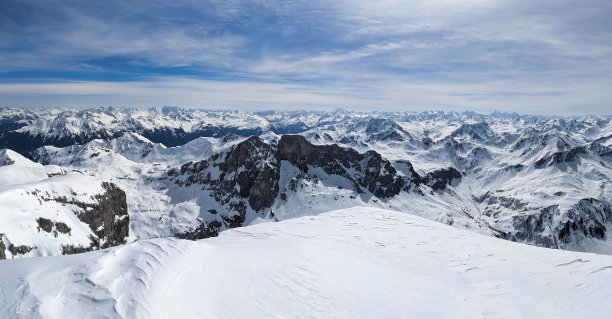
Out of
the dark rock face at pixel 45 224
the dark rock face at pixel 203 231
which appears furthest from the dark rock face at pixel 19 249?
the dark rock face at pixel 203 231

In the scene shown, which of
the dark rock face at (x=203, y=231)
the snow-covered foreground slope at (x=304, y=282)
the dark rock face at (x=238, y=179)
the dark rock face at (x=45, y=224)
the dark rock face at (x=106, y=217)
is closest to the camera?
the snow-covered foreground slope at (x=304, y=282)

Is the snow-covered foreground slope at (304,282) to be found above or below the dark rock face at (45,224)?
above

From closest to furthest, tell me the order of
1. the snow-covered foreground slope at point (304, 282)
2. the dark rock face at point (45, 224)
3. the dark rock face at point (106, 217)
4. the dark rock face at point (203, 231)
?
the snow-covered foreground slope at point (304, 282) → the dark rock face at point (45, 224) → the dark rock face at point (106, 217) → the dark rock face at point (203, 231)

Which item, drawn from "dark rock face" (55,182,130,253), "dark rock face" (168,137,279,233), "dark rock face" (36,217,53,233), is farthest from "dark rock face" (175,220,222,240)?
"dark rock face" (36,217,53,233)

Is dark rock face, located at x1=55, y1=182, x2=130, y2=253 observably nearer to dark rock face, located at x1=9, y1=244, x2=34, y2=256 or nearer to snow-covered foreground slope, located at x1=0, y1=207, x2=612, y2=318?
dark rock face, located at x1=9, y1=244, x2=34, y2=256

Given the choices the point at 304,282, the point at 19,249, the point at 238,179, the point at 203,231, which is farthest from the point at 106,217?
the point at 304,282

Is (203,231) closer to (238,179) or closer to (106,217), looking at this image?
(238,179)

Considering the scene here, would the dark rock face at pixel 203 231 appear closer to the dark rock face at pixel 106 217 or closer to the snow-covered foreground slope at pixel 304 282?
the dark rock face at pixel 106 217

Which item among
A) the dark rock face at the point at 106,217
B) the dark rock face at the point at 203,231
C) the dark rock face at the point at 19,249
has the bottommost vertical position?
the dark rock face at the point at 203,231
